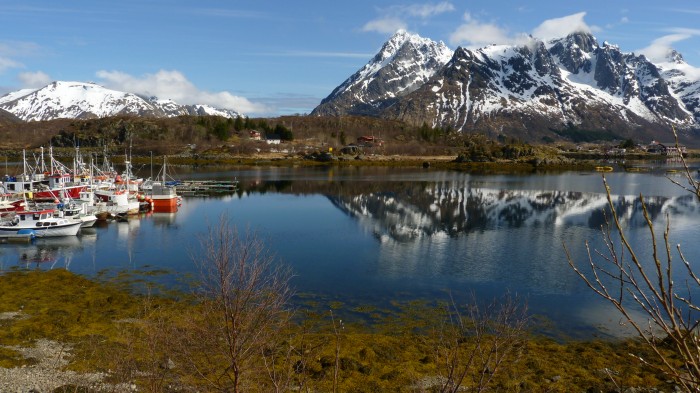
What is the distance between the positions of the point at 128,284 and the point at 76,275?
4.87 metres

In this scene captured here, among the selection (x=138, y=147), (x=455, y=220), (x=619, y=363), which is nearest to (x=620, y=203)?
(x=455, y=220)

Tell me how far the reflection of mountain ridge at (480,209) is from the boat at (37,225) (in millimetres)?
30941

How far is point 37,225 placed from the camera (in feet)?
153

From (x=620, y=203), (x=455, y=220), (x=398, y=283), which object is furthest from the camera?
(x=620, y=203)

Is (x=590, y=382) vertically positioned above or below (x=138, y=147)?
below

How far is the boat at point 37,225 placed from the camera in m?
45.9

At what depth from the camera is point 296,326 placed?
2555cm

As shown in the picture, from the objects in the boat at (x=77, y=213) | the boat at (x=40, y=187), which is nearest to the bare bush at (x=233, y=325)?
the boat at (x=77, y=213)

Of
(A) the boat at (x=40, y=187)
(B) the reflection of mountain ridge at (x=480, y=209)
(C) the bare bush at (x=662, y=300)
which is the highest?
(C) the bare bush at (x=662, y=300)

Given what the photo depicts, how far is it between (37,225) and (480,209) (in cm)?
5234

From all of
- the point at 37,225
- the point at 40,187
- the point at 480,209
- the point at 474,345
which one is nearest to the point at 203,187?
the point at 40,187

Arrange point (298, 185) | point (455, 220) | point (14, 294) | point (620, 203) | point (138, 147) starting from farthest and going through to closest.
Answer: point (138, 147) < point (298, 185) < point (620, 203) < point (455, 220) < point (14, 294)

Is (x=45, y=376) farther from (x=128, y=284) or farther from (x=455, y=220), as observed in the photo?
(x=455, y=220)

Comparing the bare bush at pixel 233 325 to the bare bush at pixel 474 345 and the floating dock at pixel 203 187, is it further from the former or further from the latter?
the floating dock at pixel 203 187
